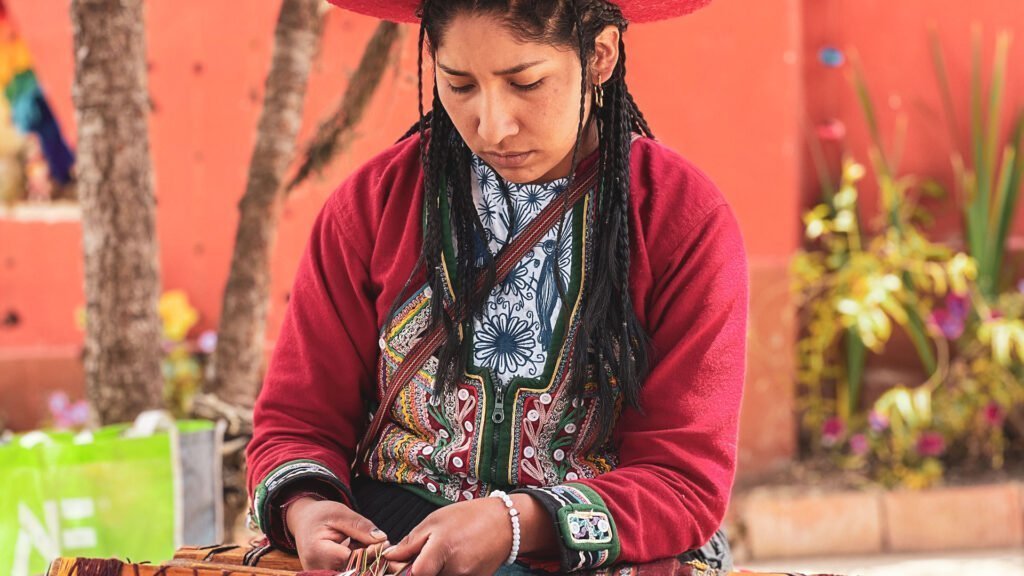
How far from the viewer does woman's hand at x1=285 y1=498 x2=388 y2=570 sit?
81.6 inches

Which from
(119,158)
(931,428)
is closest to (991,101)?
(931,428)

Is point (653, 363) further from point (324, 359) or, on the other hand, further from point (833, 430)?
point (833, 430)

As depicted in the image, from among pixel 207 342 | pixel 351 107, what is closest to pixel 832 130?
pixel 351 107

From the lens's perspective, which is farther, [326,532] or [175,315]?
[175,315]

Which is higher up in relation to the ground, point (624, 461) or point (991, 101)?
point (991, 101)

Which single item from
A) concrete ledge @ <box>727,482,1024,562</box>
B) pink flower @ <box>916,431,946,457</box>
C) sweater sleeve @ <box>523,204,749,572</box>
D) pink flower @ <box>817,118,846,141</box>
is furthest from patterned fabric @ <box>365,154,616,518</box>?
pink flower @ <box>817,118,846,141</box>

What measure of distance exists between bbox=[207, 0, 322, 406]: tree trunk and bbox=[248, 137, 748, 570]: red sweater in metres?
1.35

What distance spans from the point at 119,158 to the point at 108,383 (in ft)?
2.05

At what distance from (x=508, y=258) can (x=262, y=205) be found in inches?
64.3

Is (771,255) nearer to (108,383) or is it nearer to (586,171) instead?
(108,383)

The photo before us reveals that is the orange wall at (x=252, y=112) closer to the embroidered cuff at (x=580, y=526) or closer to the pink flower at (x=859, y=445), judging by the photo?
the pink flower at (x=859, y=445)

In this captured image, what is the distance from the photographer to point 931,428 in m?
5.42

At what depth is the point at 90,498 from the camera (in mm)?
3135

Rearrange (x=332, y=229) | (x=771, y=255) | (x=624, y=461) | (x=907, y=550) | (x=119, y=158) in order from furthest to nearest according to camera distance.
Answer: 1. (x=771, y=255)
2. (x=907, y=550)
3. (x=119, y=158)
4. (x=332, y=229)
5. (x=624, y=461)
